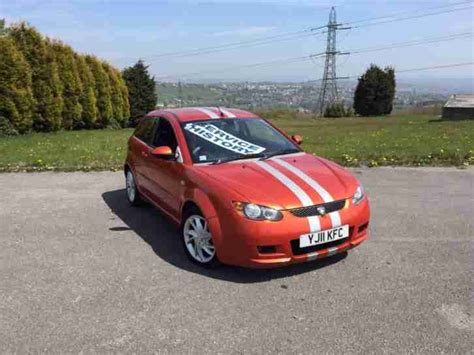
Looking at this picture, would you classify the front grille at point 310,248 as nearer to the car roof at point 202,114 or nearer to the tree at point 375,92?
the car roof at point 202,114

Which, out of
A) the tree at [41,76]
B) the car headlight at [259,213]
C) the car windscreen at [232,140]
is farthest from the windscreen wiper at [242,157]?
the tree at [41,76]

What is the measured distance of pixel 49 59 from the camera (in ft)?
57.5

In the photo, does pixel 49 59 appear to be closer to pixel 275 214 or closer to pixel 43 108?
pixel 43 108

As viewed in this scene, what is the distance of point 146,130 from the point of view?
637cm

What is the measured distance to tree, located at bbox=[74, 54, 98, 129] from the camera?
1952cm

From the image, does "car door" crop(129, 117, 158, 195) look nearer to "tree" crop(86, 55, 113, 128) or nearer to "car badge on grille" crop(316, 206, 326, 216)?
"car badge on grille" crop(316, 206, 326, 216)

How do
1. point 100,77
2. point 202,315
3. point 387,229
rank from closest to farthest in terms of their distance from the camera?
1. point 202,315
2. point 387,229
3. point 100,77

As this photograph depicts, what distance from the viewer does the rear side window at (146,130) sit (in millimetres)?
6141

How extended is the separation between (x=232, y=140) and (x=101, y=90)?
1678cm

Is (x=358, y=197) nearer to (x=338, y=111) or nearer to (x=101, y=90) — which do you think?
(x=101, y=90)

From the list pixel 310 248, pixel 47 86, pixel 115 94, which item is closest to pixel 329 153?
pixel 310 248

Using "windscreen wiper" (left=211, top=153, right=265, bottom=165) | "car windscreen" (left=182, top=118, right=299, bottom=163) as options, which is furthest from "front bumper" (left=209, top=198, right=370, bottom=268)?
"car windscreen" (left=182, top=118, right=299, bottom=163)

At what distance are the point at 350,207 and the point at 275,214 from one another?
76cm

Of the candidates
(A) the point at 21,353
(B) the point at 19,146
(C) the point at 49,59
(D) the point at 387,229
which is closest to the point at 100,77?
(C) the point at 49,59
